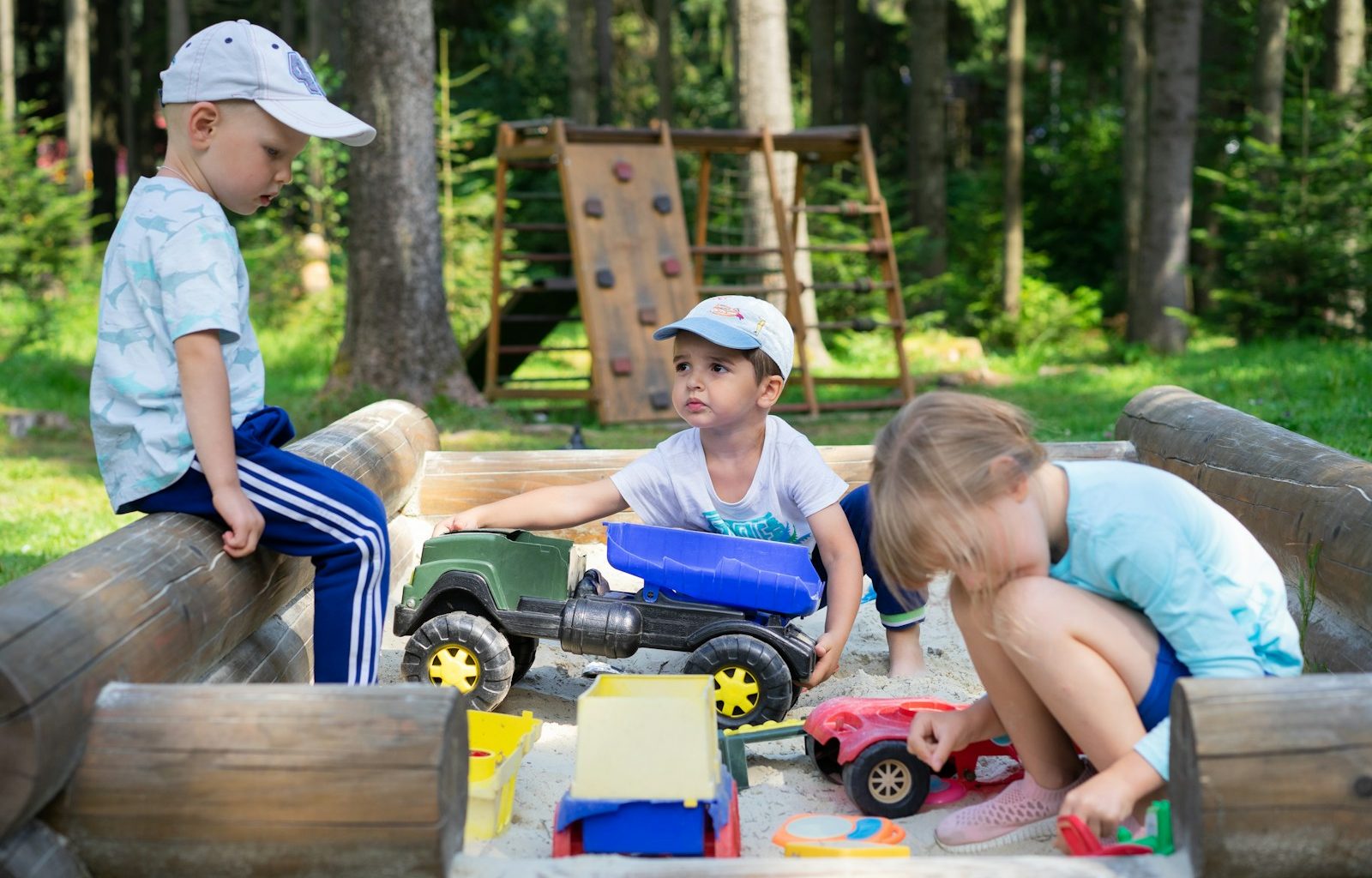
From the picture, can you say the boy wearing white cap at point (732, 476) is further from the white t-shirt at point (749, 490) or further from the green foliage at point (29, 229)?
the green foliage at point (29, 229)

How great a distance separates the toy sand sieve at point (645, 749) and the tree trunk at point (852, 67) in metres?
18.4

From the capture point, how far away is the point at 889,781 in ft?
7.93

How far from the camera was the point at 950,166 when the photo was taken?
2409 centimetres

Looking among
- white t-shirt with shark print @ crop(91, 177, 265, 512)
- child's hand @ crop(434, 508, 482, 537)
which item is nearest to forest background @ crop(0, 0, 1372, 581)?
child's hand @ crop(434, 508, 482, 537)

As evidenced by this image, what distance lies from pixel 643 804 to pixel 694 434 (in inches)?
52.6

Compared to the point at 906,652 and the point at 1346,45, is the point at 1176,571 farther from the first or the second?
the point at 1346,45

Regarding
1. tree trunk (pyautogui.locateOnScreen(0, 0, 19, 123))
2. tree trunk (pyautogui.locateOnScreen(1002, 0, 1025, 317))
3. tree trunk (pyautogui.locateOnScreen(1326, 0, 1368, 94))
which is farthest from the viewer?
tree trunk (pyautogui.locateOnScreen(0, 0, 19, 123))

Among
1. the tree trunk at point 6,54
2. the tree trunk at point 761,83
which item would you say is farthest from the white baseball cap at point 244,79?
the tree trunk at point 6,54

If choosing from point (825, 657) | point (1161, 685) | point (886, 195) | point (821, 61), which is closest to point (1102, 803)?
point (1161, 685)

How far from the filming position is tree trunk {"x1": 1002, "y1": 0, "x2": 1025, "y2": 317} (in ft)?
44.9

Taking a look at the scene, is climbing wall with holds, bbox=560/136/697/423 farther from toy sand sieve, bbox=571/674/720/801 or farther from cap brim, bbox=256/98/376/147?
toy sand sieve, bbox=571/674/720/801

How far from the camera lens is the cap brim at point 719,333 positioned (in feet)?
9.75

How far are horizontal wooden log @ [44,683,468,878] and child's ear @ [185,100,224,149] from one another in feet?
4.01

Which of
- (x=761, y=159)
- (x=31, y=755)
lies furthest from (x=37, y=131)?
(x=31, y=755)
